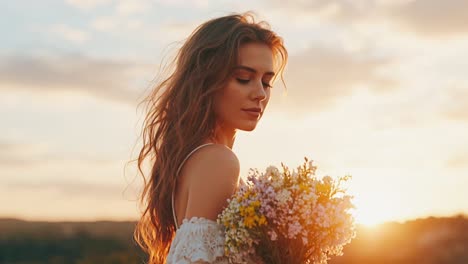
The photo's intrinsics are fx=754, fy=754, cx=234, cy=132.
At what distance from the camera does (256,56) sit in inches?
170

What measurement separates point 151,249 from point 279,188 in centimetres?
143

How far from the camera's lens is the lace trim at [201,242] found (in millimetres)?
3861

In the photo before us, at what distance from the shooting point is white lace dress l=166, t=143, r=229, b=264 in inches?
152

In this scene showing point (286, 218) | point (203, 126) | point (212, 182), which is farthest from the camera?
point (203, 126)

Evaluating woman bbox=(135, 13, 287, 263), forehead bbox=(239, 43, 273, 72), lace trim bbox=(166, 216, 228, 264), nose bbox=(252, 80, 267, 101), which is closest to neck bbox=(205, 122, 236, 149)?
woman bbox=(135, 13, 287, 263)

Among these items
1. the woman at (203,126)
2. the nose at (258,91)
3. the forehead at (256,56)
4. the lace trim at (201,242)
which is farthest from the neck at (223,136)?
the lace trim at (201,242)

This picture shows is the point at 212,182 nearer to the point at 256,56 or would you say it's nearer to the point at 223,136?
the point at 223,136

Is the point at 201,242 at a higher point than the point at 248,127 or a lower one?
lower

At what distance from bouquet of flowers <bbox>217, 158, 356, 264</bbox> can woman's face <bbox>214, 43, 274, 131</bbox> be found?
0.52 metres

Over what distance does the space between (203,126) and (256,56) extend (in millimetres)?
511

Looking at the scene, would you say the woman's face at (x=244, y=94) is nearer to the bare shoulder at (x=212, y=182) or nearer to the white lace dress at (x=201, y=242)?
the bare shoulder at (x=212, y=182)

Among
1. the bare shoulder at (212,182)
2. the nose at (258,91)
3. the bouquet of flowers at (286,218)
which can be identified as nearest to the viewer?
the bouquet of flowers at (286,218)

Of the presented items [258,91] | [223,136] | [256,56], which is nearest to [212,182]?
[223,136]

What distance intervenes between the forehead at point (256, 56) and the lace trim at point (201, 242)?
3.07 feet
